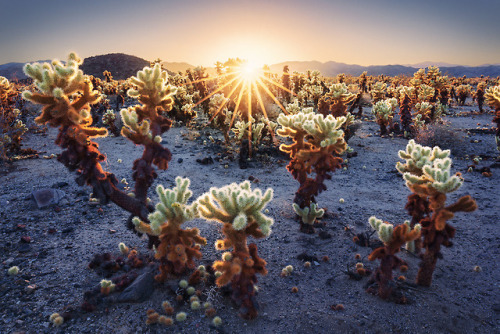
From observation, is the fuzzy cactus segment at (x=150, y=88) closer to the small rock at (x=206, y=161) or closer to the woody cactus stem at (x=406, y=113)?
the small rock at (x=206, y=161)

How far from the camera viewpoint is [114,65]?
55438mm

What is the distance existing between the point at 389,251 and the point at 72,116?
17.1 feet

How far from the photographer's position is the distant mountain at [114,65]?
2073 inches

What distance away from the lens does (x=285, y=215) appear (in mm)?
7375

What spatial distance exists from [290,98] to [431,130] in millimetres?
10231

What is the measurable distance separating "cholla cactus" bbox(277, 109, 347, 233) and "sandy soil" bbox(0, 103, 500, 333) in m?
1.18

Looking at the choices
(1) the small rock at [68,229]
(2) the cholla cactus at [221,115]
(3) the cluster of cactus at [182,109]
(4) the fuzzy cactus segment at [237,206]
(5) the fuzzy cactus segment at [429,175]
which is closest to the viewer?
(4) the fuzzy cactus segment at [237,206]

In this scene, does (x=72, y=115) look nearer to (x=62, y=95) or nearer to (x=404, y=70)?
(x=62, y=95)

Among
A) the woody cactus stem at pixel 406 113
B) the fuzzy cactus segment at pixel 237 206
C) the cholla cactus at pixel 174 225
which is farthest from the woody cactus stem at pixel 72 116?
the woody cactus stem at pixel 406 113

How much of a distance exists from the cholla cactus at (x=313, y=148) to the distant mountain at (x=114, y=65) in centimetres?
5307

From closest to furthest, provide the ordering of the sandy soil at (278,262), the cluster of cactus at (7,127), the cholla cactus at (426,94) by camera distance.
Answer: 1. the sandy soil at (278,262)
2. the cluster of cactus at (7,127)
3. the cholla cactus at (426,94)

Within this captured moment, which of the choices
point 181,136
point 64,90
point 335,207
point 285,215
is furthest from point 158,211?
point 181,136

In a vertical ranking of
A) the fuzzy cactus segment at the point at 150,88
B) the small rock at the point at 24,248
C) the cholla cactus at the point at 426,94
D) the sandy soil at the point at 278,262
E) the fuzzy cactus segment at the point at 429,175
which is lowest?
the sandy soil at the point at 278,262

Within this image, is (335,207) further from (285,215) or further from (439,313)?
(439,313)
